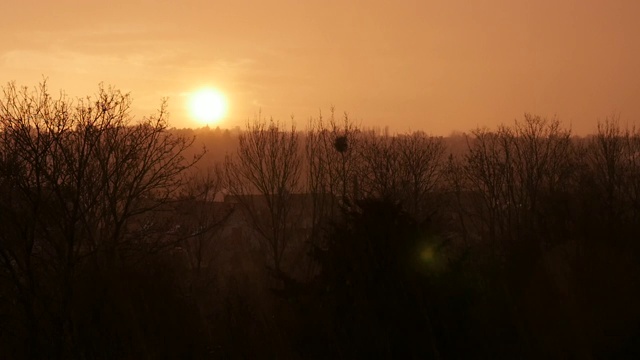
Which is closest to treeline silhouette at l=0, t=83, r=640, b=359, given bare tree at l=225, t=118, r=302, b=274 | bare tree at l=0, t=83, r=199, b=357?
bare tree at l=0, t=83, r=199, b=357

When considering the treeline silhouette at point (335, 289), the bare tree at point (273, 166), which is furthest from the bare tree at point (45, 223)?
the bare tree at point (273, 166)

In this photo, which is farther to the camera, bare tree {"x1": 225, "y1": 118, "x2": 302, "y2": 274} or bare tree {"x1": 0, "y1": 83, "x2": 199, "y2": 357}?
bare tree {"x1": 225, "y1": 118, "x2": 302, "y2": 274}

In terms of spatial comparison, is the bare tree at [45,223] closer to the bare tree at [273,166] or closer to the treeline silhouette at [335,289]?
the treeline silhouette at [335,289]

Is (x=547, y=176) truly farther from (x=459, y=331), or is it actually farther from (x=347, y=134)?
(x=459, y=331)

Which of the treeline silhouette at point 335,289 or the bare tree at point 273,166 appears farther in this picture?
the bare tree at point 273,166

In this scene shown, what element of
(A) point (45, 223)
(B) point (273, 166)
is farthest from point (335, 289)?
(B) point (273, 166)

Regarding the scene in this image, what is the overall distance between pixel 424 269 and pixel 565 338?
128 inches

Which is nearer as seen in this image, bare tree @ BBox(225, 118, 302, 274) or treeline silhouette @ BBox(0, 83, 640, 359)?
treeline silhouette @ BBox(0, 83, 640, 359)

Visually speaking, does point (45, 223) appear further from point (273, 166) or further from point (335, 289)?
point (273, 166)

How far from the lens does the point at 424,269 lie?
9102mm

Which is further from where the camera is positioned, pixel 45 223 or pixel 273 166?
pixel 273 166

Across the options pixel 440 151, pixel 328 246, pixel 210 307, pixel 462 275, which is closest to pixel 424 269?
pixel 462 275

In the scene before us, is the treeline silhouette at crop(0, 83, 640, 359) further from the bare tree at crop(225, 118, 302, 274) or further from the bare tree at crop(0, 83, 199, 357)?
the bare tree at crop(225, 118, 302, 274)

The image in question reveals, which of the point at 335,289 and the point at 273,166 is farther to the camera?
the point at 273,166
